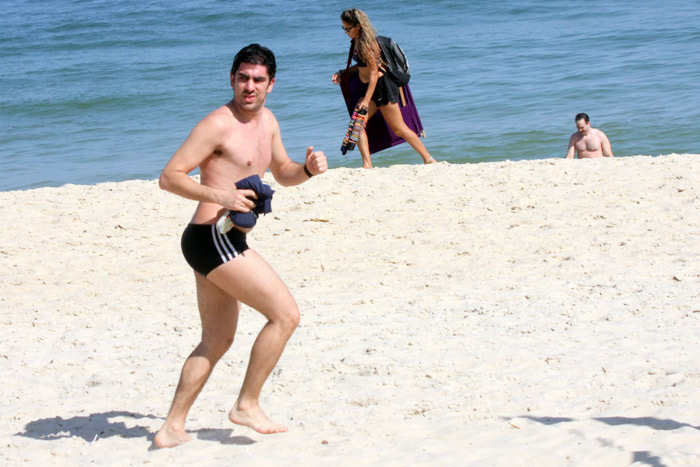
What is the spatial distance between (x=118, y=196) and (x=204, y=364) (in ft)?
18.5

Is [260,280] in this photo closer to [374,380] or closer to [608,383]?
[374,380]

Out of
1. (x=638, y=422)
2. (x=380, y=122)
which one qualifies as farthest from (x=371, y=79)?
(x=638, y=422)

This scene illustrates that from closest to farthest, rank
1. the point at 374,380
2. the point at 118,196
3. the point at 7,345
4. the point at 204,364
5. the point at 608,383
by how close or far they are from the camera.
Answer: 1. the point at 204,364
2. the point at 608,383
3. the point at 374,380
4. the point at 7,345
5. the point at 118,196

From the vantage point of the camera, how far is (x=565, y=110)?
15234mm

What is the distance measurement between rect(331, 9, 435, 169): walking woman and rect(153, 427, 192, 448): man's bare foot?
5.47m

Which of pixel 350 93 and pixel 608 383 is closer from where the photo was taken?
pixel 608 383

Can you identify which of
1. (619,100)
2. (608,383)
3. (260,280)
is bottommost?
(608,383)

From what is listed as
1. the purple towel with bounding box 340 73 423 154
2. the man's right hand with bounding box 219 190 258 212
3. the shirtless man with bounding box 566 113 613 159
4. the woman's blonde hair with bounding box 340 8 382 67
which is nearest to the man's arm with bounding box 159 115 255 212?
the man's right hand with bounding box 219 190 258 212

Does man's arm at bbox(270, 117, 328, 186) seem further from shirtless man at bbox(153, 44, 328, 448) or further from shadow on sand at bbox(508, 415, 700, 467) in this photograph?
shadow on sand at bbox(508, 415, 700, 467)

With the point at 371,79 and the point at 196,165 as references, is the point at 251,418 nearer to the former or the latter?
the point at 196,165

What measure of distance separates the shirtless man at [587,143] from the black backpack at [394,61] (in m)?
2.54

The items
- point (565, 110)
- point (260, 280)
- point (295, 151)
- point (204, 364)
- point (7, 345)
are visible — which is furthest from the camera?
point (565, 110)

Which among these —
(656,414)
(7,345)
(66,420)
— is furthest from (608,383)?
(7,345)

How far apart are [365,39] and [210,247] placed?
564cm
